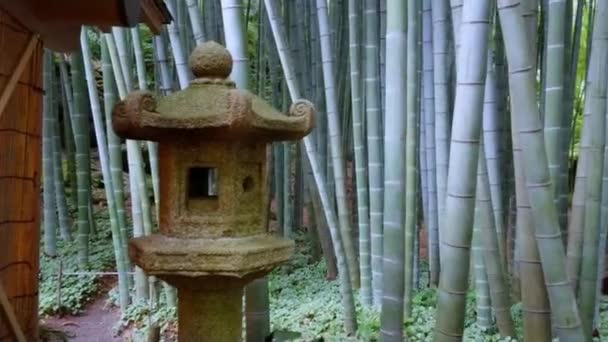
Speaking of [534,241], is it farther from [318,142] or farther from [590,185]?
[318,142]

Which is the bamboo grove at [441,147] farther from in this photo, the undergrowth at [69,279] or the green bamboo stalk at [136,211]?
the undergrowth at [69,279]

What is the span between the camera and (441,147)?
3.40 metres

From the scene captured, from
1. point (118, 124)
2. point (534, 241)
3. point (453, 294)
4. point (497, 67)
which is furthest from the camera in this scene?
point (497, 67)

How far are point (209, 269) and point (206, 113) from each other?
478mm

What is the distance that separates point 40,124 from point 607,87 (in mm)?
2558

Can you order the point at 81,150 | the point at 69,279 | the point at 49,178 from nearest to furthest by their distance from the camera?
1. the point at 69,279
2. the point at 81,150
3. the point at 49,178

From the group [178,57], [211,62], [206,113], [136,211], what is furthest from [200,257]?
[136,211]

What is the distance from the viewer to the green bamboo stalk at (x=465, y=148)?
2.15 m

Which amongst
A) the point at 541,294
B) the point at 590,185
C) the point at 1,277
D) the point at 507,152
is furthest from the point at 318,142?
the point at 1,277

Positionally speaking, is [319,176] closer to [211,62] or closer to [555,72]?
[555,72]

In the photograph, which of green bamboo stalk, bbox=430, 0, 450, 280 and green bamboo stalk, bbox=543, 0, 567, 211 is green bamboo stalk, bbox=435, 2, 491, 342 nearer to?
green bamboo stalk, bbox=543, 0, 567, 211

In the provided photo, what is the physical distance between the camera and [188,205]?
209 centimetres

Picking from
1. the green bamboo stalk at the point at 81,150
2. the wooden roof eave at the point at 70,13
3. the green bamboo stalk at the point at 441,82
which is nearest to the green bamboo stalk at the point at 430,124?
the green bamboo stalk at the point at 441,82

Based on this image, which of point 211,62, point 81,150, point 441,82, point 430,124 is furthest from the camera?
point 81,150
